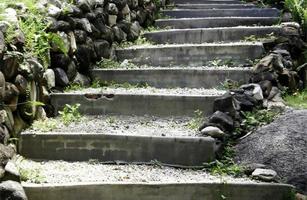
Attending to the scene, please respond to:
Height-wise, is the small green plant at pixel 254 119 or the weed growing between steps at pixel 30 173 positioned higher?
the small green plant at pixel 254 119

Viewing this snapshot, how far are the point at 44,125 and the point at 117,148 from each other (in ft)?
2.53

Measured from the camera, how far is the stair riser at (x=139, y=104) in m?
4.59

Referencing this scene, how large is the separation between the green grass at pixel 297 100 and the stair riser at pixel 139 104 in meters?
0.76

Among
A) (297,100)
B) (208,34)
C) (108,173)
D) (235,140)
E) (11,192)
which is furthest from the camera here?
(208,34)

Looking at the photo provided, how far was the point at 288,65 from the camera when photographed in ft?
16.3

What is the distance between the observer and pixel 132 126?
439 cm

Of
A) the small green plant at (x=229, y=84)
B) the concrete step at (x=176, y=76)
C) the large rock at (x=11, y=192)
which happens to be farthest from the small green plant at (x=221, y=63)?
the large rock at (x=11, y=192)

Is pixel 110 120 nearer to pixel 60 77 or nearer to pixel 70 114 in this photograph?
pixel 70 114

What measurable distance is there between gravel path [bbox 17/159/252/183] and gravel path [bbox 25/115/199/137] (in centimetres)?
34

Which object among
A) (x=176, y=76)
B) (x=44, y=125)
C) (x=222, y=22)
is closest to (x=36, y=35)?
(x=44, y=125)

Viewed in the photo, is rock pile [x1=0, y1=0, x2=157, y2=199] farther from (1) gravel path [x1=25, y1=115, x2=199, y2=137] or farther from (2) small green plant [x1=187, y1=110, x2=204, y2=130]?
(2) small green plant [x1=187, y1=110, x2=204, y2=130]

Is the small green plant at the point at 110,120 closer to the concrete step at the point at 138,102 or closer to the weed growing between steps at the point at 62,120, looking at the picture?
the concrete step at the point at 138,102

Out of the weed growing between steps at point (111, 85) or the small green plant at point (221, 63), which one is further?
the small green plant at point (221, 63)

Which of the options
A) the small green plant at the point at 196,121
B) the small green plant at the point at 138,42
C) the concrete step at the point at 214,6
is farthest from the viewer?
the concrete step at the point at 214,6
